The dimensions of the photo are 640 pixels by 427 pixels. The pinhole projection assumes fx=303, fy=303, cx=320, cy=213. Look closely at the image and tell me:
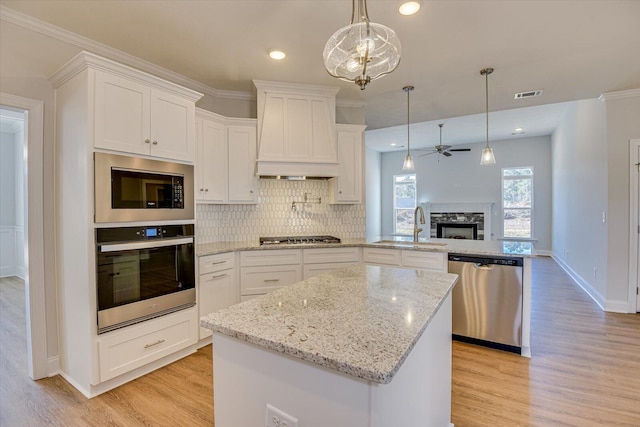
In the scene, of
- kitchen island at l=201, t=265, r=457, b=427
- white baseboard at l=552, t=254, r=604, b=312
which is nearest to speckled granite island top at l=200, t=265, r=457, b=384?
kitchen island at l=201, t=265, r=457, b=427

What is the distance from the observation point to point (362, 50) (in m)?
1.51

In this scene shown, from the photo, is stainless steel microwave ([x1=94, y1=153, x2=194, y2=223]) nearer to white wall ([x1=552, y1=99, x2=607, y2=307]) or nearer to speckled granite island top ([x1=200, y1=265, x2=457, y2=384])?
speckled granite island top ([x1=200, y1=265, x2=457, y2=384])

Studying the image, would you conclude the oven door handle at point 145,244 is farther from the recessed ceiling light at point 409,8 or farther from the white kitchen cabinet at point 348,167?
the recessed ceiling light at point 409,8

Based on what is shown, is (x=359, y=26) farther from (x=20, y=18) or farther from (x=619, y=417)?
(x=619, y=417)

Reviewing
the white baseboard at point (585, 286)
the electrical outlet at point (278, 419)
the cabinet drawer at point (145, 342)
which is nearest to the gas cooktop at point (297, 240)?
the cabinet drawer at point (145, 342)

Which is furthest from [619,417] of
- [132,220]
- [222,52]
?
[222,52]

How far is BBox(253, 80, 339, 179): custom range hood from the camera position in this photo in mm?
3482

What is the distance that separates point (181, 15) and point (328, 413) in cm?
270

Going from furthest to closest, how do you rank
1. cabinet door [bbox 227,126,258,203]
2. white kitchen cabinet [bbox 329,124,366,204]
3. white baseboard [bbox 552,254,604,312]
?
1. white baseboard [bbox 552,254,604,312]
2. white kitchen cabinet [bbox 329,124,366,204]
3. cabinet door [bbox 227,126,258,203]

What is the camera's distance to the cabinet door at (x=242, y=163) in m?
3.47

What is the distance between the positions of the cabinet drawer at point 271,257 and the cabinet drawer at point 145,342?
72cm

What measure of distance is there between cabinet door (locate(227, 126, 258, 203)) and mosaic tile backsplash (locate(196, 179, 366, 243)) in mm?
269

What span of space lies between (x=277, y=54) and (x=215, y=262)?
208cm

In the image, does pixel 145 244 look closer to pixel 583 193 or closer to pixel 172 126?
pixel 172 126
